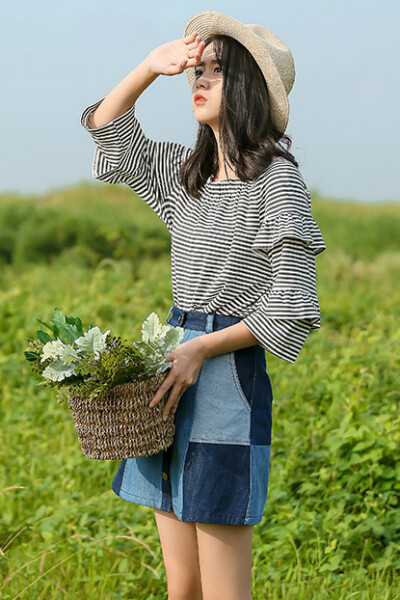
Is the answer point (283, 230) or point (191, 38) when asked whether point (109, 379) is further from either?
point (191, 38)

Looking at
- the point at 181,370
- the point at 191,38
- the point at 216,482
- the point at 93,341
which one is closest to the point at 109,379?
the point at 93,341

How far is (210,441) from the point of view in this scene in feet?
7.14

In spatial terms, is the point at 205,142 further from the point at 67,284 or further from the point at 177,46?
the point at 67,284

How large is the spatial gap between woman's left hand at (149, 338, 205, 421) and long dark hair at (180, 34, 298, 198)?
0.52 m

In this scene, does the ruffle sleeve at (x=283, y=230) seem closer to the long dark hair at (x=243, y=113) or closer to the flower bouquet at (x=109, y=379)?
the long dark hair at (x=243, y=113)

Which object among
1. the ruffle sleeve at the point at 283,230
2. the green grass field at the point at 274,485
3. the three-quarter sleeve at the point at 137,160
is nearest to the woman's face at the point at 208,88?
the three-quarter sleeve at the point at 137,160

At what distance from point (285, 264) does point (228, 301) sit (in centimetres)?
21

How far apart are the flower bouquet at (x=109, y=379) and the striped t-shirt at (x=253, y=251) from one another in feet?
0.72

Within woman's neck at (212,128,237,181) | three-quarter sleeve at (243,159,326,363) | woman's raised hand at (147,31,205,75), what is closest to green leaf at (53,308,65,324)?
three-quarter sleeve at (243,159,326,363)

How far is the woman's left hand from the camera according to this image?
2092 millimetres

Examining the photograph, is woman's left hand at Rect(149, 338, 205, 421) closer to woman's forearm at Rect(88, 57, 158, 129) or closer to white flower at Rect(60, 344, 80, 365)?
white flower at Rect(60, 344, 80, 365)

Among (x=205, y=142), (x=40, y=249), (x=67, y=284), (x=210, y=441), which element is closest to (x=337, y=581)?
(x=210, y=441)

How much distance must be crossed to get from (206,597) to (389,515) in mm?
1452

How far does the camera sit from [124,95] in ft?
7.77
